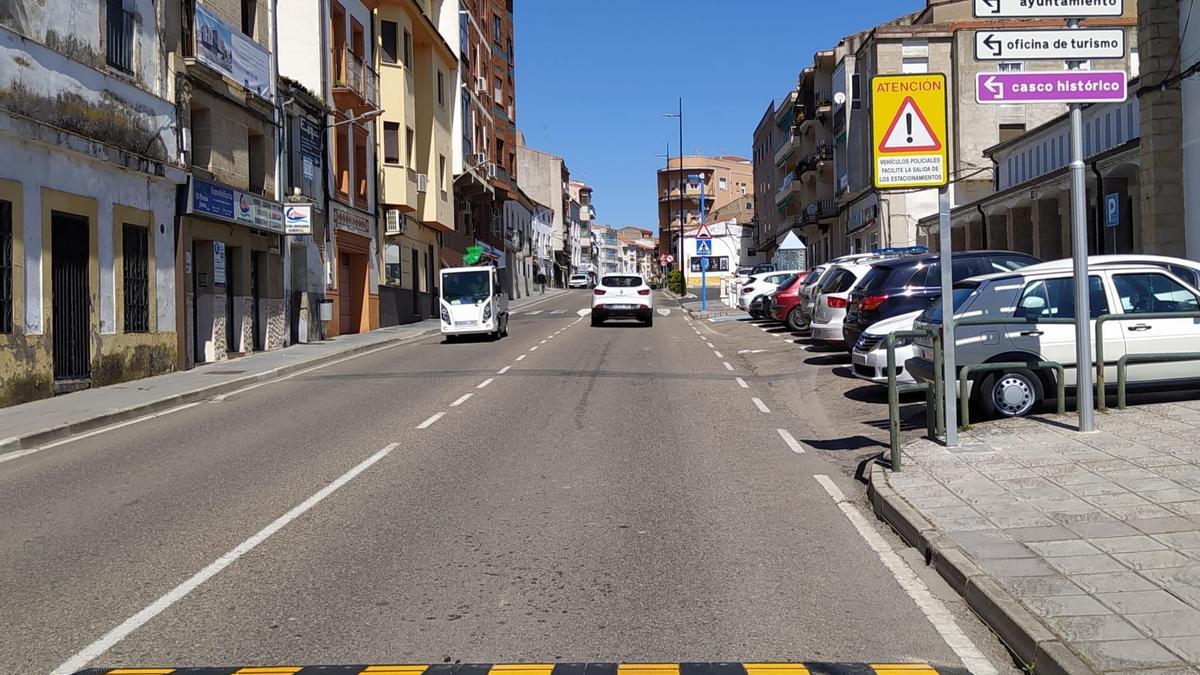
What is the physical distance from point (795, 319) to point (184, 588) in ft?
73.9

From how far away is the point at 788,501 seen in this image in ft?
27.1

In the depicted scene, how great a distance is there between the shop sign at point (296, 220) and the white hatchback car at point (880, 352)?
16.5 meters

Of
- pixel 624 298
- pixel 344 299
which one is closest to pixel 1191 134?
pixel 624 298

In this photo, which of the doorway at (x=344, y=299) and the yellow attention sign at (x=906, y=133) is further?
the doorway at (x=344, y=299)

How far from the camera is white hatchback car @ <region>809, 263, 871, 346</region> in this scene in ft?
63.1

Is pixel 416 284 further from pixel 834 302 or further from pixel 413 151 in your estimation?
pixel 834 302

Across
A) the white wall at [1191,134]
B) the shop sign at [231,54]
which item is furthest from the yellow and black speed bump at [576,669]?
the shop sign at [231,54]

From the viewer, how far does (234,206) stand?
23406 mm

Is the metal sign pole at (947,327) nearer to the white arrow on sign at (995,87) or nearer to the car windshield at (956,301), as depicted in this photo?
the white arrow on sign at (995,87)

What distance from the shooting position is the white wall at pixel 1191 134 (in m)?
18.7

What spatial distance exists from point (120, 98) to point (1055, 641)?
1823 centimetres

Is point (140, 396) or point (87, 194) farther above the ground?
point (87, 194)

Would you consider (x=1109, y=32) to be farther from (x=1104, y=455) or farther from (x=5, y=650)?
(x=5, y=650)

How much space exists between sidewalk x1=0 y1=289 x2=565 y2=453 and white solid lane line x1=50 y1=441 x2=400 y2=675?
561cm
